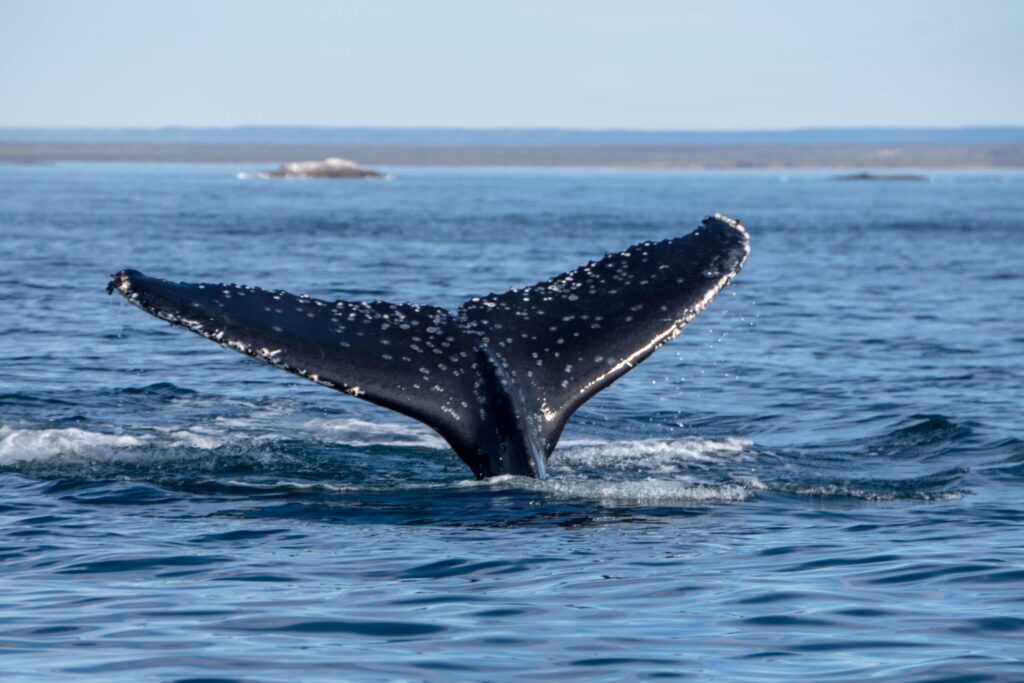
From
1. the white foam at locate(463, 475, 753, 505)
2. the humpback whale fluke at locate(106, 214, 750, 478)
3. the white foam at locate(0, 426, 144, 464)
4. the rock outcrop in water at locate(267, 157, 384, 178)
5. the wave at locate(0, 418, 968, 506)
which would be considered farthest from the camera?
the rock outcrop in water at locate(267, 157, 384, 178)

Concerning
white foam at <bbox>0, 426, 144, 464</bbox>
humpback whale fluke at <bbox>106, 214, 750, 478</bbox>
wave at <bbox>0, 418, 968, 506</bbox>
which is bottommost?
white foam at <bbox>0, 426, 144, 464</bbox>

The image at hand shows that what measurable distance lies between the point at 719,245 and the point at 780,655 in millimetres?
2916

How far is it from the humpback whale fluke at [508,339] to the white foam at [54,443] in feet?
11.1

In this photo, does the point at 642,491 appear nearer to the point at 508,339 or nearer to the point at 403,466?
the point at 508,339

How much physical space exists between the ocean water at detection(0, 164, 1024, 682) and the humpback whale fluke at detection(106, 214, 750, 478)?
571 millimetres

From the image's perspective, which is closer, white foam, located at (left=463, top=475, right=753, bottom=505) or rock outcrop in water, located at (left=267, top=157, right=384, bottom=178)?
white foam, located at (left=463, top=475, right=753, bottom=505)

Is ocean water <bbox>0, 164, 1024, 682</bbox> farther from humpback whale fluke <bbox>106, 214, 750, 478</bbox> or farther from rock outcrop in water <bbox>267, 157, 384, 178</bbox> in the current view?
rock outcrop in water <bbox>267, 157, 384, 178</bbox>

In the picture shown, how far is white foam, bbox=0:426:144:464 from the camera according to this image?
11773 millimetres

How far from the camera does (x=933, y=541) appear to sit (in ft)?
31.2

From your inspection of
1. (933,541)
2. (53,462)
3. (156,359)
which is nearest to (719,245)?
(933,541)

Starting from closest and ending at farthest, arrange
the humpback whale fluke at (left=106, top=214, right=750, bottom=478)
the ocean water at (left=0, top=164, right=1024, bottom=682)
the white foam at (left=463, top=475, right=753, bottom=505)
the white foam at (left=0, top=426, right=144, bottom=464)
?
1. the ocean water at (left=0, top=164, right=1024, bottom=682)
2. the humpback whale fluke at (left=106, top=214, right=750, bottom=478)
3. the white foam at (left=463, top=475, right=753, bottom=505)
4. the white foam at (left=0, top=426, right=144, bottom=464)

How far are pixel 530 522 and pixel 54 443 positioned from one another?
13.6 ft

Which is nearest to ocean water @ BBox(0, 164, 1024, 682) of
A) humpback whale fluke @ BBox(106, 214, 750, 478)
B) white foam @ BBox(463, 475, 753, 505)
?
white foam @ BBox(463, 475, 753, 505)

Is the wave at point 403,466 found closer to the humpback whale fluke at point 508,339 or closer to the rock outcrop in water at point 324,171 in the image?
the humpback whale fluke at point 508,339
